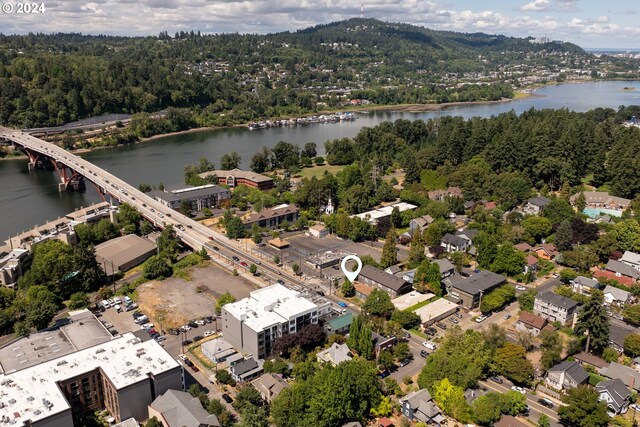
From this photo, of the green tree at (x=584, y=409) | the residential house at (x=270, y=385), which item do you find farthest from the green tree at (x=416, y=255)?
the green tree at (x=584, y=409)

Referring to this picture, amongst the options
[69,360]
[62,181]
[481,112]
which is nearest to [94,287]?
[69,360]

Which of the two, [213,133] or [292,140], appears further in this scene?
[213,133]

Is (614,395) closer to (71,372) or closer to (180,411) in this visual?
(180,411)

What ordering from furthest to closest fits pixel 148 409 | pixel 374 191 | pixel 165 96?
pixel 165 96
pixel 374 191
pixel 148 409

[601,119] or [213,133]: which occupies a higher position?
[601,119]

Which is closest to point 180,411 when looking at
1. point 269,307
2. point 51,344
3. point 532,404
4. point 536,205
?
point 269,307

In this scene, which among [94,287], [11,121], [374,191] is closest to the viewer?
[94,287]

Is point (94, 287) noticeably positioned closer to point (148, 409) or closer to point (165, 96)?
point (148, 409)
